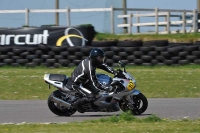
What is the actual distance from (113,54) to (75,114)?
25.9 feet

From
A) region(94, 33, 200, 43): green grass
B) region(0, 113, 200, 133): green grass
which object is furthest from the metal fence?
region(0, 113, 200, 133): green grass

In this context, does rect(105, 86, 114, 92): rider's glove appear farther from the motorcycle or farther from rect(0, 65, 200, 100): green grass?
rect(0, 65, 200, 100): green grass

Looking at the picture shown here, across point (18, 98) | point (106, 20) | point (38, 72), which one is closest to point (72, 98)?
point (18, 98)

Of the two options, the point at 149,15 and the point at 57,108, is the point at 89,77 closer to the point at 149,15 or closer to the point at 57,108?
the point at 57,108

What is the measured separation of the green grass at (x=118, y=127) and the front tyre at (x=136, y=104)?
1251 mm

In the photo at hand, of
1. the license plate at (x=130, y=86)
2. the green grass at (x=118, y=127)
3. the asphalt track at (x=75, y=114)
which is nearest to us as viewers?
the green grass at (x=118, y=127)

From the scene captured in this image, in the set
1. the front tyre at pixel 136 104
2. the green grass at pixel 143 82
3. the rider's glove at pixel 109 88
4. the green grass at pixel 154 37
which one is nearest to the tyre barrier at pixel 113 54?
the green grass at pixel 143 82

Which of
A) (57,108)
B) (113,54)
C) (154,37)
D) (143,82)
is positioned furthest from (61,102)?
(154,37)

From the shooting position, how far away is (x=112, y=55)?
61.9 feet

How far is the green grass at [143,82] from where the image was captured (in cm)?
1415

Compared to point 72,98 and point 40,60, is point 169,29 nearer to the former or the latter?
point 40,60

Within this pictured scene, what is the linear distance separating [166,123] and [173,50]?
10.0m

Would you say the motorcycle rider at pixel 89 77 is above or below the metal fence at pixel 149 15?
below

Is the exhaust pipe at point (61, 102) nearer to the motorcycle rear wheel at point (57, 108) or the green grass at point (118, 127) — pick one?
the motorcycle rear wheel at point (57, 108)
